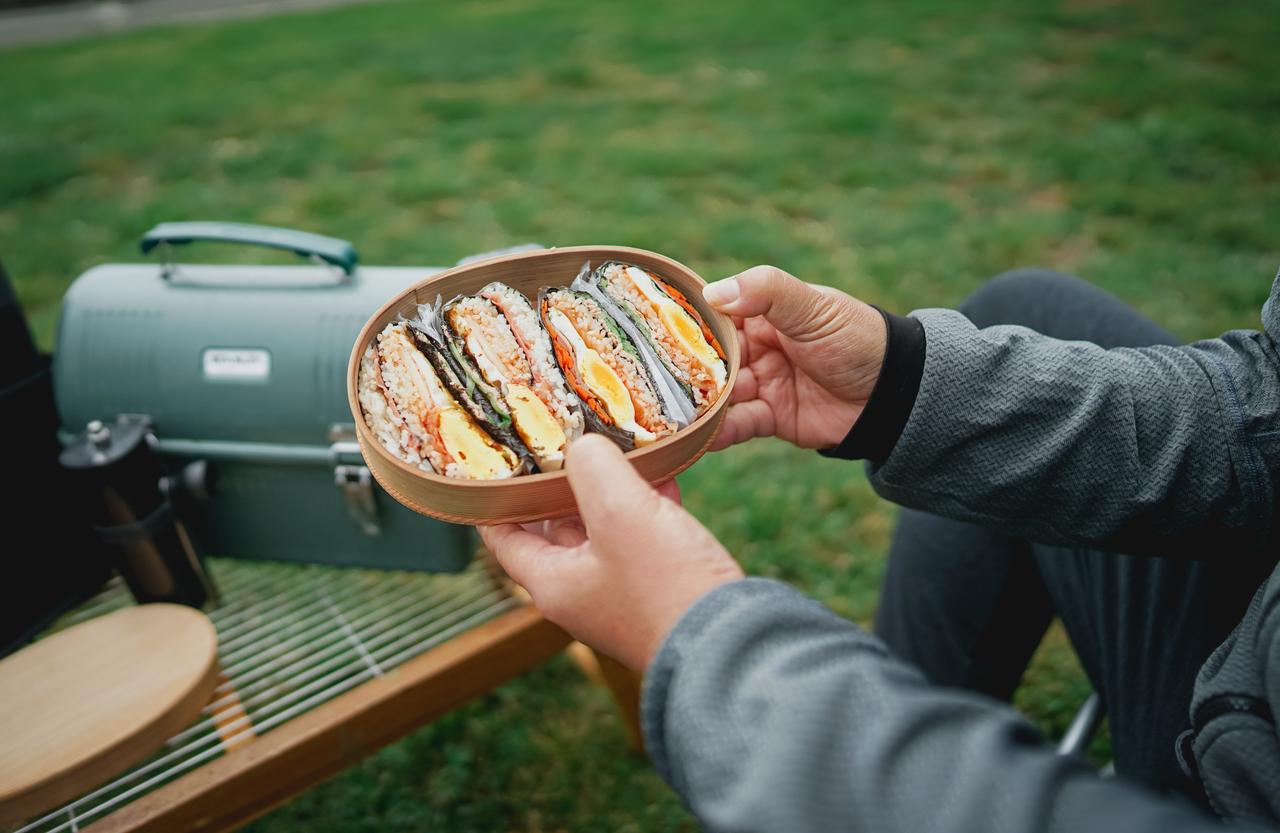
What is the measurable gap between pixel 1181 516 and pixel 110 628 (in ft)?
5.18

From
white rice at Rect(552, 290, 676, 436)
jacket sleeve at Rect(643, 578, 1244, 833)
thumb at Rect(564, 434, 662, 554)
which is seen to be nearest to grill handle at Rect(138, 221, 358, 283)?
white rice at Rect(552, 290, 676, 436)

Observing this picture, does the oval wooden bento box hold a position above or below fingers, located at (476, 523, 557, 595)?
above

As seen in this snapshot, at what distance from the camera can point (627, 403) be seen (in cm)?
110

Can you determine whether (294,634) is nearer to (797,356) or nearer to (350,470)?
(350,470)

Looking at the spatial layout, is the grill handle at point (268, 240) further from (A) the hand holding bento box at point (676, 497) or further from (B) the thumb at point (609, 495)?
(B) the thumb at point (609, 495)

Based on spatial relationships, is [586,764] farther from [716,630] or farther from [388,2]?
[388,2]

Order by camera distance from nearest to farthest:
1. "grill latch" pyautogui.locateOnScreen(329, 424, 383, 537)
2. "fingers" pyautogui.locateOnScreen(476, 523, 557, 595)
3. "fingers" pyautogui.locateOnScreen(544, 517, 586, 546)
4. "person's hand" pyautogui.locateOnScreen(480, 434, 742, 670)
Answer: "person's hand" pyautogui.locateOnScreen(480, 434, 742, 670) → "fingers" pyautogui.locateOnScreen(476, 523, 557, 595) → "fingers" pyautogui.locateOnScreen(544, 517, 586, 546) → "grill latch" pyautogui.locateOnScreen(329, 424, 383, 537)

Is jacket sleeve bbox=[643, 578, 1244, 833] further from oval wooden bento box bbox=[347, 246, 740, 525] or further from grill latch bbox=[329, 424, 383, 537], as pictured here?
grill latch bbox=[329, 424, 383, 537]

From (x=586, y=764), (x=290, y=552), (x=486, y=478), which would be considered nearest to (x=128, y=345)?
(x=290, y=552)

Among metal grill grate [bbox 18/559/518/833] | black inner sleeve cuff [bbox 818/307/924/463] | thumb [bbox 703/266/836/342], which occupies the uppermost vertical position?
thumb [bbox 703/266/836/342]

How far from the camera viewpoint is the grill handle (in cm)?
150

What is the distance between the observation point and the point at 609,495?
86 centimetres

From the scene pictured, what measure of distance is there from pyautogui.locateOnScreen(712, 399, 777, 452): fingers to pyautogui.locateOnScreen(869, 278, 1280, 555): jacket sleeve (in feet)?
0.88

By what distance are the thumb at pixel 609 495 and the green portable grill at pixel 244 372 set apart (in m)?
0.69
